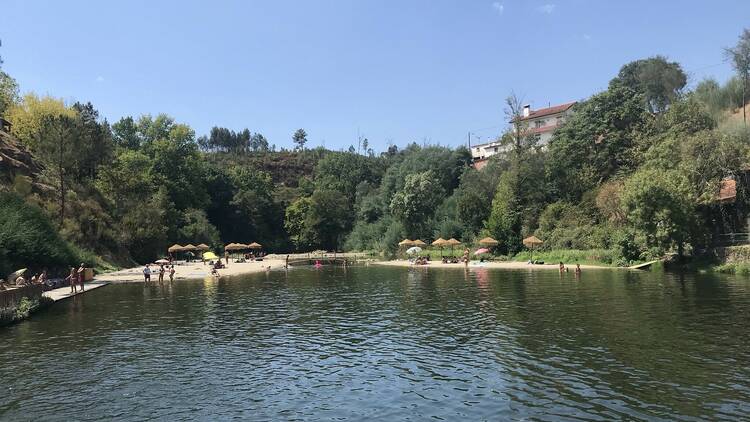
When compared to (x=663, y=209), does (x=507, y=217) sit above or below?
above

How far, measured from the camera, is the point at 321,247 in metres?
122

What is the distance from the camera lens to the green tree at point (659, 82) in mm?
82188

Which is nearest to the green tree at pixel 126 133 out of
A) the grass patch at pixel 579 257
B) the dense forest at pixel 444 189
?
the dense forest at pixel 444 189

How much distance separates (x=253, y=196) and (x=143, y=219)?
174 ft

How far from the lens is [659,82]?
84500mm

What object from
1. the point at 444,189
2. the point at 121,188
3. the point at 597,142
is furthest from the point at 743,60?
the point at 121,188

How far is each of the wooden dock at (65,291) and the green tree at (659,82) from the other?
7520 cm

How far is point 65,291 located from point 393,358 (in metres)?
31.6

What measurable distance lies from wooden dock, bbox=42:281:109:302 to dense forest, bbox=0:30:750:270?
3.26 m

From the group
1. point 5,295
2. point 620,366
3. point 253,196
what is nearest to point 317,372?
point 620,366

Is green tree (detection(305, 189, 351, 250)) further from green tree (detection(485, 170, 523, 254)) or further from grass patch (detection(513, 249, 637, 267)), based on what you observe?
grass patch (detection(513, 249, 637, 267))

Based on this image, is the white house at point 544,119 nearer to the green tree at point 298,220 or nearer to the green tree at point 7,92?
the green tree at point 298,220

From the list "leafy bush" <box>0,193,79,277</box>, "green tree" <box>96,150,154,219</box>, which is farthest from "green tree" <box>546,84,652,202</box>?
"green tree" <box>96,150,154,219</box>

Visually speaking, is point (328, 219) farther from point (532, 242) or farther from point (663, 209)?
point (663, 209)
